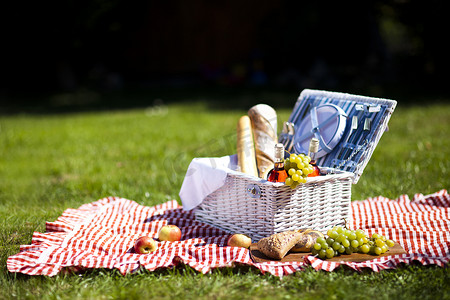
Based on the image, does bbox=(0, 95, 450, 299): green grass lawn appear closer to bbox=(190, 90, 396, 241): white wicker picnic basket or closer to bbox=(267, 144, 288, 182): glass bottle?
bbox=(190, 90, 396, 241): white wicker picnic basket

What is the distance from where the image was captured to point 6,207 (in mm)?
3570

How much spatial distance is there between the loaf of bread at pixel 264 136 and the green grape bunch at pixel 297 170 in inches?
21.3

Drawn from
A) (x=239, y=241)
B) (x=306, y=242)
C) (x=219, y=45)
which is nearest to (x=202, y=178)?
(x=239, y=241)

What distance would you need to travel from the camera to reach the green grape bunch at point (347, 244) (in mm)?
2471

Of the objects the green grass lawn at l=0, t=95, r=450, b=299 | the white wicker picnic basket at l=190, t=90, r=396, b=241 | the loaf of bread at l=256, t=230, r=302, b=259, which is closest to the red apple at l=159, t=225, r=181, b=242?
the white wicker picnic basket at l=190, t=90, r=396, b=241

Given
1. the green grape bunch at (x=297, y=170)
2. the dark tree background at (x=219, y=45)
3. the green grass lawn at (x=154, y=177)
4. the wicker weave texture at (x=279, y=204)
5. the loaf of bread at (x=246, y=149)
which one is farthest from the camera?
the dark tree background at (x=219, y=45)

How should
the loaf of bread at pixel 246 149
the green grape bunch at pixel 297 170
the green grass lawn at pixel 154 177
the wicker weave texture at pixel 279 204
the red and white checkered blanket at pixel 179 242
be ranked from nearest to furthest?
1. the green grass lawn at pixel 154 177
2. the red and white checkered blanket at pixel 179 242
3. the green grape bunch at pixel 297 170
4. the wicker weave texture at pixel 279 204
5. the loaf of bread at pixel 246 149

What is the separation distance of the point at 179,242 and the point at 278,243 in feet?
2.07

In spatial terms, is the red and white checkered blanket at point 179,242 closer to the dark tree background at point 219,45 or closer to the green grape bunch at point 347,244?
the green grape bunch at point 347,244

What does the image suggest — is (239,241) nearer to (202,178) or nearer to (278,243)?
(278,243)

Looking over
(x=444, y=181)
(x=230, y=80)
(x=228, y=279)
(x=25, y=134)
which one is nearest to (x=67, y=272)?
(x=228, y=279)

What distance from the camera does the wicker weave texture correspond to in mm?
2623

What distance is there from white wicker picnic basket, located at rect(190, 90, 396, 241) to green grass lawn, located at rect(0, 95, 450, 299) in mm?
408

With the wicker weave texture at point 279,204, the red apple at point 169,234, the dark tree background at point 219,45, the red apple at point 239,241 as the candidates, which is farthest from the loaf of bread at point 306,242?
the dark tree background at point 219,45
